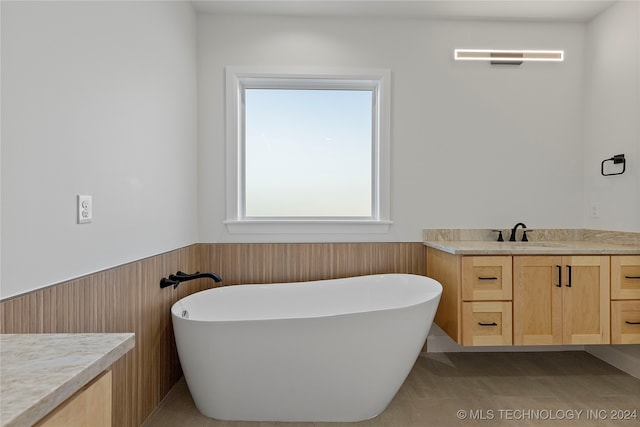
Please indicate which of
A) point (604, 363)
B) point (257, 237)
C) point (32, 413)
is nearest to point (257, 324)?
point (257, 237)

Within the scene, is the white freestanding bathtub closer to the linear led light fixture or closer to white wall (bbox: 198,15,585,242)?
white wall (bbox: 198,15,585,242)

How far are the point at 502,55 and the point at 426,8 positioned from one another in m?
0.69

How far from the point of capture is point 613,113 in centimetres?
279

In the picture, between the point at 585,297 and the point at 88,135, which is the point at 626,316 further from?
the point at 88,135

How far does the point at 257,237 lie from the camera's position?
2965 millimetres

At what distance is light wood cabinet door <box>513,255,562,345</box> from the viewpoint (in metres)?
2.41

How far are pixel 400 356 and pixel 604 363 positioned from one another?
183cm

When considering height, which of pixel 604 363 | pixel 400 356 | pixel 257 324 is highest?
pixel 257 324

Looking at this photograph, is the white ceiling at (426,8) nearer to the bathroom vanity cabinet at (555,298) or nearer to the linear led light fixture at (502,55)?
the linear led light fixture at (502,55)

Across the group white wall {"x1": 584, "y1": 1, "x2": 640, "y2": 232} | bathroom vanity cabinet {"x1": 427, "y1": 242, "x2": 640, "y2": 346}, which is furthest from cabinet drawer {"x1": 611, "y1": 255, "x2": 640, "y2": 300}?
white wall {"x1": 584, "y1": 1, "x2": 640, "y2": 232}

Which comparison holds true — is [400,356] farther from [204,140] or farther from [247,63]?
[247,63]

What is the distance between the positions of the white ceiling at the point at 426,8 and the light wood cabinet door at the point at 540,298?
177 cm

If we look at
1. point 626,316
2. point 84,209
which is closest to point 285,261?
point 84,209

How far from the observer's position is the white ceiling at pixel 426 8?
2.76m
